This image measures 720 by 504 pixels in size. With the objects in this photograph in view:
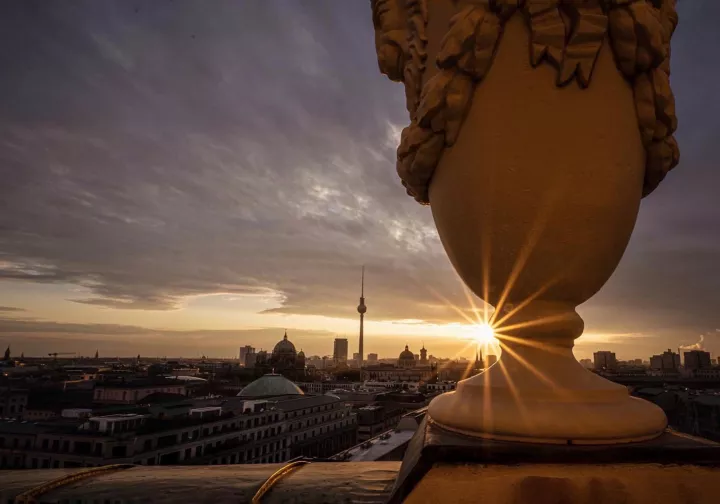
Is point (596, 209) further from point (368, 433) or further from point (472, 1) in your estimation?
point (368, 433)

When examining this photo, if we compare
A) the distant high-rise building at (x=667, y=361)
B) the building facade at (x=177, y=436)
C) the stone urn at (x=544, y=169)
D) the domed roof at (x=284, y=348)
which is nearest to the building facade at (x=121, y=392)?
the building facade at (x=177, y=436)

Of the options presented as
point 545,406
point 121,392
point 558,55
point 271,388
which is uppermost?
point 558,55

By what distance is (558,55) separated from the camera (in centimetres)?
128

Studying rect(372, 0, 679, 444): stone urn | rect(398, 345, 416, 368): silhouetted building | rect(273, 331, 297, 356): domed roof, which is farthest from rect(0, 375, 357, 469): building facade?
rect(398, 345, 416, 368): silhouetted building

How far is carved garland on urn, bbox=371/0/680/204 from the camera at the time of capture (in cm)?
128

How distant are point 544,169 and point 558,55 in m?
0.34

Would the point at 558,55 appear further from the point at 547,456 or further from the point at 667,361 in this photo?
the point at 667,361

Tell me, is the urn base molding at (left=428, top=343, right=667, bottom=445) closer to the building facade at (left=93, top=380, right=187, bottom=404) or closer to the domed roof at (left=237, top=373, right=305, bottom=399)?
the domed roof at (left=237, top=373, right=305, bottom=399)

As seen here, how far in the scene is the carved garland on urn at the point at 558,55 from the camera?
4.18 ft

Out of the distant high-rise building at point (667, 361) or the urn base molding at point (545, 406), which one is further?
Result: the distant high-rise building at point (667, 361)

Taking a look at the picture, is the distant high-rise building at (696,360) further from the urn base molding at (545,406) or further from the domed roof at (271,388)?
the urn base molding at (545,406)

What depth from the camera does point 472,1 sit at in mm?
1375

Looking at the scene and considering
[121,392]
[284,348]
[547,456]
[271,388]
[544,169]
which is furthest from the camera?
[284,348]

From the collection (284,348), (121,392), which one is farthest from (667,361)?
(121,392)
